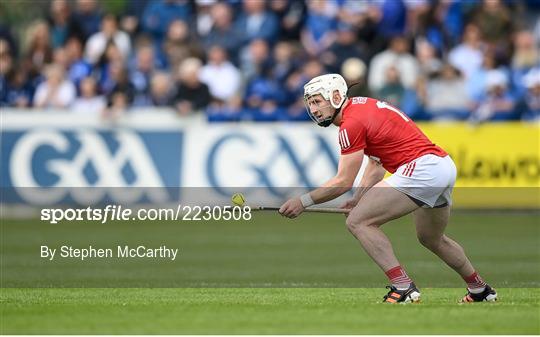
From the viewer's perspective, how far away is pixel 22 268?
1798 centimetres

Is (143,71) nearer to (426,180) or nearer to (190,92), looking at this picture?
(190,92)

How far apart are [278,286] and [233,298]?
1.75 meters

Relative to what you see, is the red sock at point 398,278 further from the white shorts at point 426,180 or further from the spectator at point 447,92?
the spectator at point 447,92

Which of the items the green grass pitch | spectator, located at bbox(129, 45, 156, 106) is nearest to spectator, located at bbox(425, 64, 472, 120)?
the green grass pitch

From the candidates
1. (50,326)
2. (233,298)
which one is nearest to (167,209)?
(233,298)

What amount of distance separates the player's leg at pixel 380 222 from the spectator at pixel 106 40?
15.4 m

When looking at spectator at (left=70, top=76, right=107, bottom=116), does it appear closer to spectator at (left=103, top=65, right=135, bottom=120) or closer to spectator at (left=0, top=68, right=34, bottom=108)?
spectator at (left=103, top=65, right=135, bottom=120)

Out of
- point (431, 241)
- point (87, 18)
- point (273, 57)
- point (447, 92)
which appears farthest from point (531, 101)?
point (431, 241)

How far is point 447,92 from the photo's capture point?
26.4 meters

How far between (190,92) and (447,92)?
4.93 meters

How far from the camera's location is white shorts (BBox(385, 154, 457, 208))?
13102 millimetres

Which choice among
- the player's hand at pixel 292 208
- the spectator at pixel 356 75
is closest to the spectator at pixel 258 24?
the spectator at pixel 356 75

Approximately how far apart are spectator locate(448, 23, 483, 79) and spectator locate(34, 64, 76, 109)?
761 cm

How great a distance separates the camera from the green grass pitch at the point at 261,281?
11.7 m
